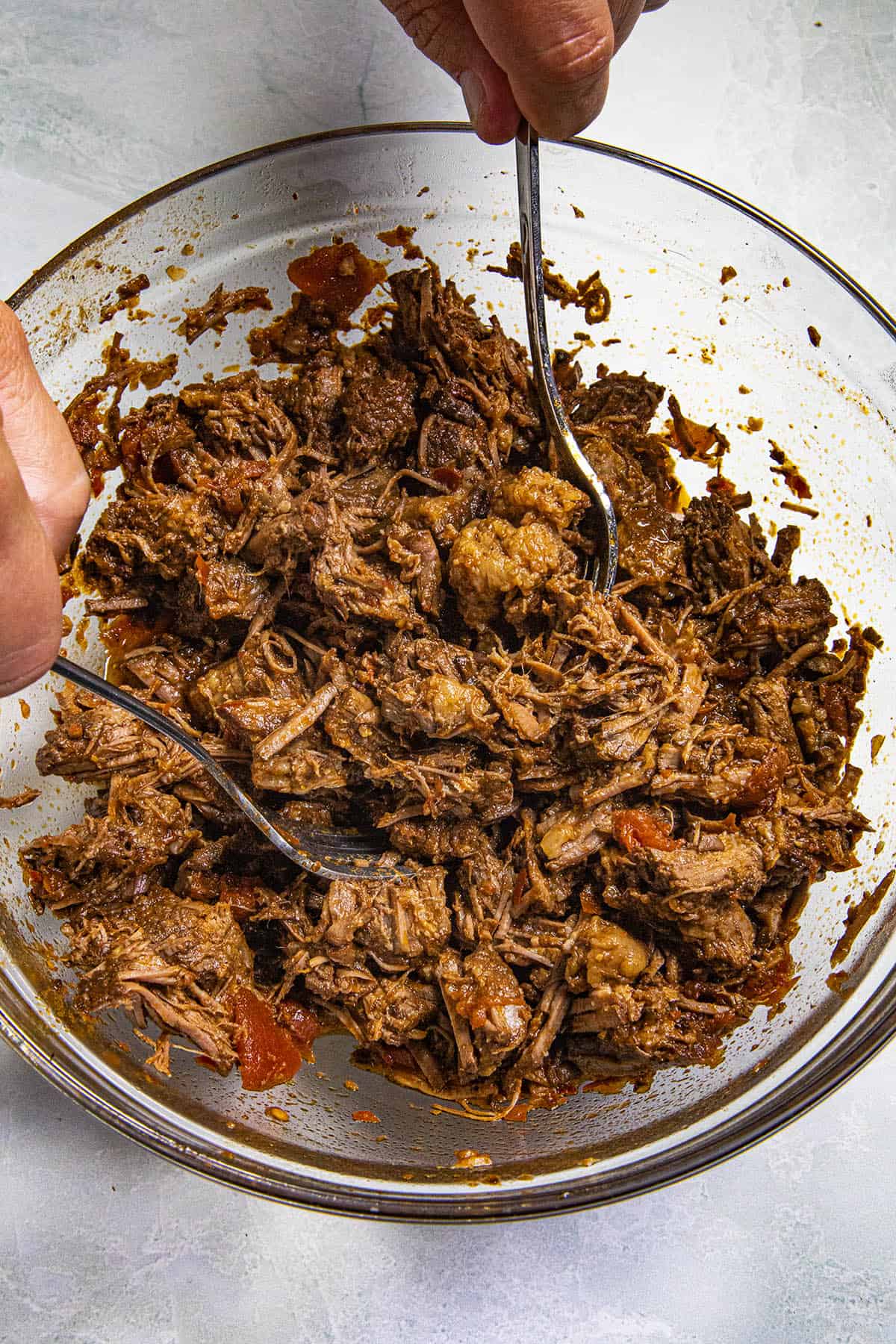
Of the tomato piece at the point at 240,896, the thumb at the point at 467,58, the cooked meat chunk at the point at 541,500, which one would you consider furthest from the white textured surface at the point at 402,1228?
the cooked meat chunk at the point at 541,500

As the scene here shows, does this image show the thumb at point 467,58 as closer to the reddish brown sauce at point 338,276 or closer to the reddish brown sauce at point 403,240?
the reddish brown sauce at point 403,240

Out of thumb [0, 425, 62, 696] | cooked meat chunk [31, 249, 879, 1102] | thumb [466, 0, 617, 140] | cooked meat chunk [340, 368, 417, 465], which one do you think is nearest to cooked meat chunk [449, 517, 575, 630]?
cooked meat chunk [31, 249, 879, 1102]

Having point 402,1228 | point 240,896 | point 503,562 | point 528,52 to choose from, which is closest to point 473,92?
point 528,52

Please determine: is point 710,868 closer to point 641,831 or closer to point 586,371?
point 641,831

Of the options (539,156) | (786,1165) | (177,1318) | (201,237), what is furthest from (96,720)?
(786,1165)

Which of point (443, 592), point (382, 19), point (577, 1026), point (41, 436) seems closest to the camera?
point (41, 436)

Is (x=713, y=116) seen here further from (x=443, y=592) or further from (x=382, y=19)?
(x=443, y=592)

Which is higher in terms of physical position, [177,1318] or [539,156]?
[539,156]
